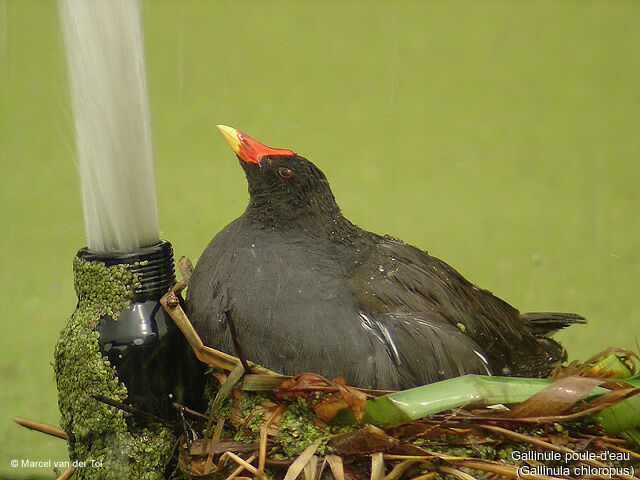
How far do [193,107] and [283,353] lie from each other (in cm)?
47

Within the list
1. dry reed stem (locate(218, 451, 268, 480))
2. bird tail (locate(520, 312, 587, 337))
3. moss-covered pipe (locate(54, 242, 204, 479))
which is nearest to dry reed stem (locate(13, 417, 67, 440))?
moss-covered pipe (locate(54, 242, 204, 479))

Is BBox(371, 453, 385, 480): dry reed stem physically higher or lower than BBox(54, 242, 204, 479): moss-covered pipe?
lower

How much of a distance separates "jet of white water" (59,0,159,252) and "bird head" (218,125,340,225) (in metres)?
0.08

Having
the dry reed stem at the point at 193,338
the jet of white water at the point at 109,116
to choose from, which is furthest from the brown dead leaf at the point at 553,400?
the jet of white water at the point at 109,116

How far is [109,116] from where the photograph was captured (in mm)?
570

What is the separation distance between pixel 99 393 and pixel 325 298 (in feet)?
0.61

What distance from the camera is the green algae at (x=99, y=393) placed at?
0.55m

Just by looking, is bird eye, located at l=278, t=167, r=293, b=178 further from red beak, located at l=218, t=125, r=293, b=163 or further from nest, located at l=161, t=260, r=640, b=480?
nest, located at l=161, t=260, r=640, b=480

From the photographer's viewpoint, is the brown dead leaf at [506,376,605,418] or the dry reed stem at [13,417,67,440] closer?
the brown dead leaf at [506,376,605,418]

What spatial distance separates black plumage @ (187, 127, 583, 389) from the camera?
550 mm

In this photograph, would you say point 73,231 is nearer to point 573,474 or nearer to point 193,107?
point 193,107

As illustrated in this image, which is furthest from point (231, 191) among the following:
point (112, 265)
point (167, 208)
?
point (112, 265)

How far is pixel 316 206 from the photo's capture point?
608 mm

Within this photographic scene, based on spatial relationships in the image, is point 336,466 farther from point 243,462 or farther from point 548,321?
point 548,321
